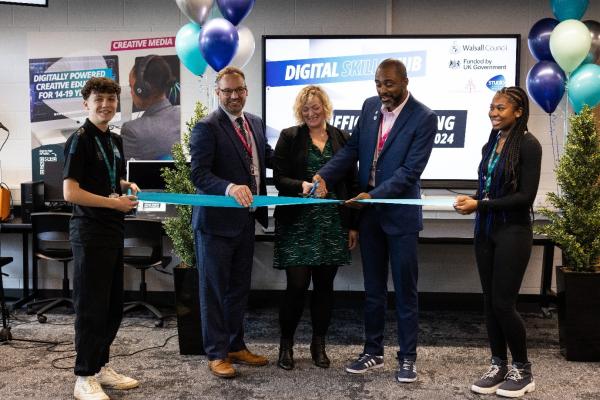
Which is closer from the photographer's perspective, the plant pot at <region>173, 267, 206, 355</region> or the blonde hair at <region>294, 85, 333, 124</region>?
the blonde hair at <region>294, 85, 333, 124</region>

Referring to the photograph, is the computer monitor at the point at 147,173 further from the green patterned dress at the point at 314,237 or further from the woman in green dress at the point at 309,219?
the green patterned dress at the point at 314,237

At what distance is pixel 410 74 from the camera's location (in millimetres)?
5508

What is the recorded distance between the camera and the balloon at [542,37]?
4.81 meters

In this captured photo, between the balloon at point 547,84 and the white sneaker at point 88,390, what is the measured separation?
3.58 m

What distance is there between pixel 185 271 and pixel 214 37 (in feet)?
5.14

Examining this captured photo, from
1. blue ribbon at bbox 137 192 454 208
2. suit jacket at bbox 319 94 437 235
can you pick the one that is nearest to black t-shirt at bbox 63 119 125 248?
blue ribbon at bbox 137 192 454 208

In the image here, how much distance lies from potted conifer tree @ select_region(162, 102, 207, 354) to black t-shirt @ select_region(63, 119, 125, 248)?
84 centimetres

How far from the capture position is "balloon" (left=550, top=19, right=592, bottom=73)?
14.6 ft

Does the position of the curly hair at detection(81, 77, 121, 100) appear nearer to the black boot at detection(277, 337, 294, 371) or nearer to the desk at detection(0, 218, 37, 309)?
the black boot at detection(277, 337, 294, 371)

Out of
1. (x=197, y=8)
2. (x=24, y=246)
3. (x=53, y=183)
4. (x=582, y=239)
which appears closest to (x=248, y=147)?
(x=197, y=8)

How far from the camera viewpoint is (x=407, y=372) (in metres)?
3.67

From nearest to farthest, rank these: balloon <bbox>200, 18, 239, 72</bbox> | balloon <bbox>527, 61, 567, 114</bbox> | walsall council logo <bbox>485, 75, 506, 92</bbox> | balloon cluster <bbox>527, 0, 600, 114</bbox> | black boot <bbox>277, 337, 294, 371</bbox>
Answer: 1. black boot <bbox>277, 337, 294, 371</bbox>
2. balloon <bbox>200, 18, 239, 72</bbox>
3. balloon cluster <bbox>527, 0, 600, 114</bbox>
4. balloon <bbox>527, 61, 567, 114</bbox>
5. walsall council logo <bbox>485, 75, 506, 92</bbox>

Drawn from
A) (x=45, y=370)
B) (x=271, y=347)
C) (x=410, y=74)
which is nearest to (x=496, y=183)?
(x=271, y=347)

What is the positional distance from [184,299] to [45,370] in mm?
899
